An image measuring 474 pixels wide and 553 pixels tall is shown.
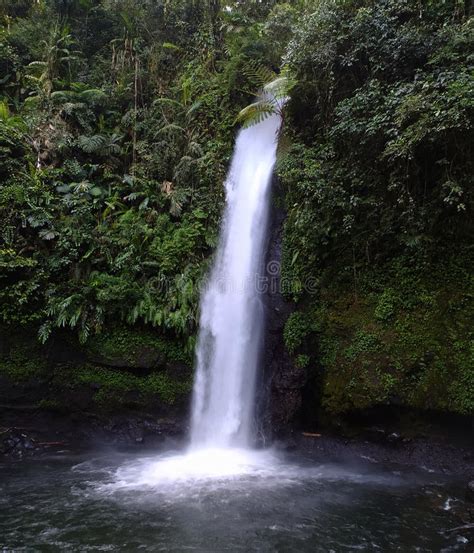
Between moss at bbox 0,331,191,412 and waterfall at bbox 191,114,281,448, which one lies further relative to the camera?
moss at bbox 0,331,191,412

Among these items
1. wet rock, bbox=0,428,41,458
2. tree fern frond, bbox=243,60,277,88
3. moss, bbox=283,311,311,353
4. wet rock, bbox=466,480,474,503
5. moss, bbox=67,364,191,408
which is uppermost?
tree fern frond, bbox=243,60,277,88

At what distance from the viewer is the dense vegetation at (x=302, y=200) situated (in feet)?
21.7

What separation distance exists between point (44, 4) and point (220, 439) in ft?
48.0

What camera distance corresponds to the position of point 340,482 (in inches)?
241

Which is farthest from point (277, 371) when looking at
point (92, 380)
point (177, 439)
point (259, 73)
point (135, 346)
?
point (259, 73)

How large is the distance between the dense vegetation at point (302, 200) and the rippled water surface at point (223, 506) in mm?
1408

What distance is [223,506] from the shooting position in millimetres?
5293

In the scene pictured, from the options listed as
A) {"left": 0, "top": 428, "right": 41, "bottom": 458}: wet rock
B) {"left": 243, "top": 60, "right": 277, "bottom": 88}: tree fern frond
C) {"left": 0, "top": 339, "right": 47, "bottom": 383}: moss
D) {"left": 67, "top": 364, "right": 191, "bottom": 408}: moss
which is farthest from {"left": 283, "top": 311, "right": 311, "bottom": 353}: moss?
{"left": 243, "top": 60, "right": 277, "bottom": 88}: tree fern frond

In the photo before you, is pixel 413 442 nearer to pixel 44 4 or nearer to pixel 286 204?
pixel 286 204

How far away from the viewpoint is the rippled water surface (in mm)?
4504

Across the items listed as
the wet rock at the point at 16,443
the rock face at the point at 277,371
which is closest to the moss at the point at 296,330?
the rock face at the point at 277,371

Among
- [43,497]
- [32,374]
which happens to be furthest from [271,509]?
[32,374]

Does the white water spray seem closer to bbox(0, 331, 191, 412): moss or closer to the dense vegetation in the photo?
the dense vegetation

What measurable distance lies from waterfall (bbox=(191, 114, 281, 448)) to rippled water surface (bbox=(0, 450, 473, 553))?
76 cm
